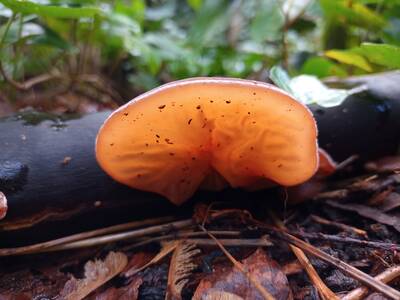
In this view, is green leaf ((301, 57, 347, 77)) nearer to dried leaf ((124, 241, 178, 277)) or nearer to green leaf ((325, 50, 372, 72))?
green leaf ((325, 50, 372, 72))

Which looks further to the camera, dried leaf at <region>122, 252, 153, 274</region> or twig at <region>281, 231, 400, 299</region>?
dried leaf at <region>122, 252, 153, 274</region>

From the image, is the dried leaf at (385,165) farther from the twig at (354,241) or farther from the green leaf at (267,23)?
the green leaf at (267,23)

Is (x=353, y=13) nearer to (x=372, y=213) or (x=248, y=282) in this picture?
(x=372, y=213)

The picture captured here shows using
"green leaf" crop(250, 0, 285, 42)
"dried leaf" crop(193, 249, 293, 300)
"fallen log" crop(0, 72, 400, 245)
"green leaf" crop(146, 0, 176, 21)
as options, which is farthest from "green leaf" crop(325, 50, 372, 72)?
"green leaf" crop(146, 0, 176, 21)

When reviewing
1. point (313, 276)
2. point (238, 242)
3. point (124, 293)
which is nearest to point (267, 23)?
point (238, 242)

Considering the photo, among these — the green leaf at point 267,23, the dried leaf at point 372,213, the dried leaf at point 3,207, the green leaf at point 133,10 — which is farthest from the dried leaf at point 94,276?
the green leaf at point 133,10

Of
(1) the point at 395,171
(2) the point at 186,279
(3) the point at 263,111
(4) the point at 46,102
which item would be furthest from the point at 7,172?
(4) the point at 46,102
